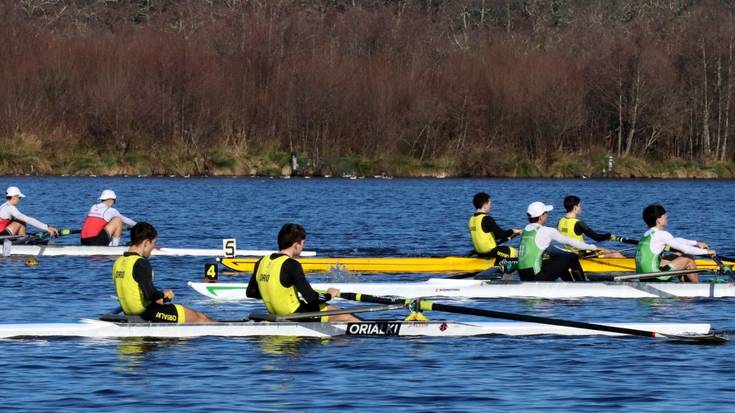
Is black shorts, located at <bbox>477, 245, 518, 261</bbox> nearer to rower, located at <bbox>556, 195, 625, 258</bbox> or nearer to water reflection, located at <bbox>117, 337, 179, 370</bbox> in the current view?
rower, located at <bbox>556, 195, 625, 258</bbox>

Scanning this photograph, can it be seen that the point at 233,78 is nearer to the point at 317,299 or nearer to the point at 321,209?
the point at 321,209

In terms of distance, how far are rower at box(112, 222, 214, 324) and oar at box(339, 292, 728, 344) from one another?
6.22 feet

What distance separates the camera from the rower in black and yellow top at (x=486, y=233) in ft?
73.7

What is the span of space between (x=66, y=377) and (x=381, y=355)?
3.36 m

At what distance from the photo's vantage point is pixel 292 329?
16.2 meters

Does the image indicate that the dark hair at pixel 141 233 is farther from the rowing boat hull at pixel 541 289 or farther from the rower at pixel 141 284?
the rowing boat hull at pixel 541 289

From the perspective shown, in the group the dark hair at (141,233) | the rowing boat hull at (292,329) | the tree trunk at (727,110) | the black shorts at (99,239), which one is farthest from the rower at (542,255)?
the tree trunk at (727,110)

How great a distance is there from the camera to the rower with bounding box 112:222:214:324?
15375mm

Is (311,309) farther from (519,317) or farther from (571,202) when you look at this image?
(571,202)

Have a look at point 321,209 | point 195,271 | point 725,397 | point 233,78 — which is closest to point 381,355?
point 725,397

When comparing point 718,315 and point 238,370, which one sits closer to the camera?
A: point 238,370

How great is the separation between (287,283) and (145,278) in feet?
4.96

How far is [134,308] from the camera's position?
1591 cm

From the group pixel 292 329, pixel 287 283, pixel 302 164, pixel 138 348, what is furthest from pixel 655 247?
pixel 302 164
